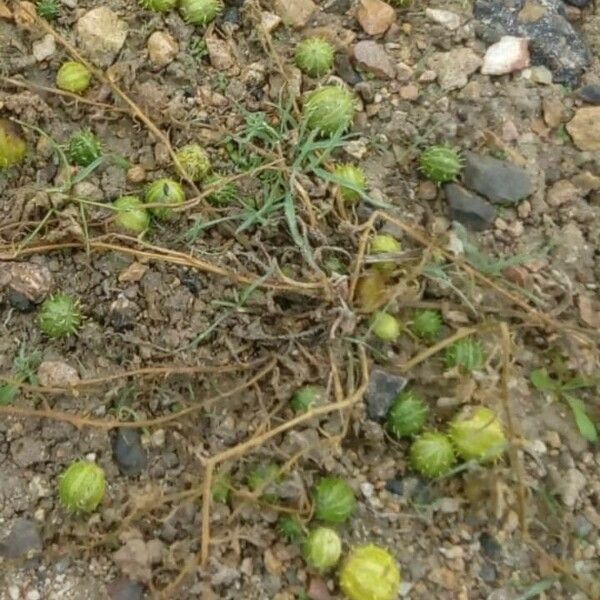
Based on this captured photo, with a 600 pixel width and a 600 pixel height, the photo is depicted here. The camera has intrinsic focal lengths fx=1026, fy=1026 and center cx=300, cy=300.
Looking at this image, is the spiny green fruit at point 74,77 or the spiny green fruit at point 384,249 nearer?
the spiny green fruit at point 384,249

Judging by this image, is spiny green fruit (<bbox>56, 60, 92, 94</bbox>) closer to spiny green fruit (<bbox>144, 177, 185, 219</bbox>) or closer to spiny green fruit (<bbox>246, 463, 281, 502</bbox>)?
spiny green fruit (<bbox>144, 177, 185, 219</bbox>)

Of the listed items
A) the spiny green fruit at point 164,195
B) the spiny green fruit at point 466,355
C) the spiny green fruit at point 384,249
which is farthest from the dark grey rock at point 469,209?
the spiny green fruit at point 164,195

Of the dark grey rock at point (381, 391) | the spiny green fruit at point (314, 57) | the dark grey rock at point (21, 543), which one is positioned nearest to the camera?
the dark grey rock at point (21, 543)

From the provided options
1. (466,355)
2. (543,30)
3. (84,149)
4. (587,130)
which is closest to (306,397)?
(466,355)

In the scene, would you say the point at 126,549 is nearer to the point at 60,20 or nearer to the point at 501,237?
the point at 501,237

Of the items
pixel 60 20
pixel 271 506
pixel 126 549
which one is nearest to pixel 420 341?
pixel 271 506

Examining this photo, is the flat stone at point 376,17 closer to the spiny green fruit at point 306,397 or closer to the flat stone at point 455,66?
the flat stone at point 455,66

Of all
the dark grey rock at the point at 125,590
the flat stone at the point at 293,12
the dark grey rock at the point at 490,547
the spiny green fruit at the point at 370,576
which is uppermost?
the flat stone at the point at 293,12
